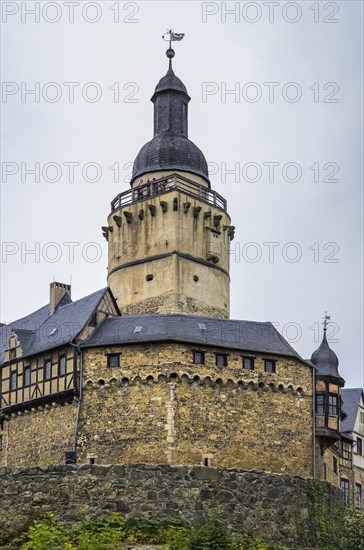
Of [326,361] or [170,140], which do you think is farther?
[170,140]

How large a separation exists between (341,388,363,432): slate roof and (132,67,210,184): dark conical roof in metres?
16.3

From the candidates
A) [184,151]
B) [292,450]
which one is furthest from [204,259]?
[292,450]

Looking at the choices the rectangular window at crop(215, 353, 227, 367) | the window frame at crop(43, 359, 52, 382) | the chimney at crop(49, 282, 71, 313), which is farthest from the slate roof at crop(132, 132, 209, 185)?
the rectangular window at crop(215, 353, 227, 367)

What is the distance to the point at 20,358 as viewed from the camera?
189 feet

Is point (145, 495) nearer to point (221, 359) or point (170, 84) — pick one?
point (221, 359)

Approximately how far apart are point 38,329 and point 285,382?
1444 cm

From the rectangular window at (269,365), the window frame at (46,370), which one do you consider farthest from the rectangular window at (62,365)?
the rectangular window at (269,365)

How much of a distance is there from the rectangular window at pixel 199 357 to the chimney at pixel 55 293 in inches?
533

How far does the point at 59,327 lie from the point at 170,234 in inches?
447

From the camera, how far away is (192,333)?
53406 millimetres

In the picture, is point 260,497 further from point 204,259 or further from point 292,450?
point 204,259

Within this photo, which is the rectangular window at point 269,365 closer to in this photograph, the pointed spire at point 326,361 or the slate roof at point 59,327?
the pointed spire at point 326,361

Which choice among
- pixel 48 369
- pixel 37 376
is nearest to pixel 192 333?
pixel 48 369

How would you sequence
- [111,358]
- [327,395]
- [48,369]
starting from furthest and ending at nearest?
[327,395] < [48,369] < [111,358]
